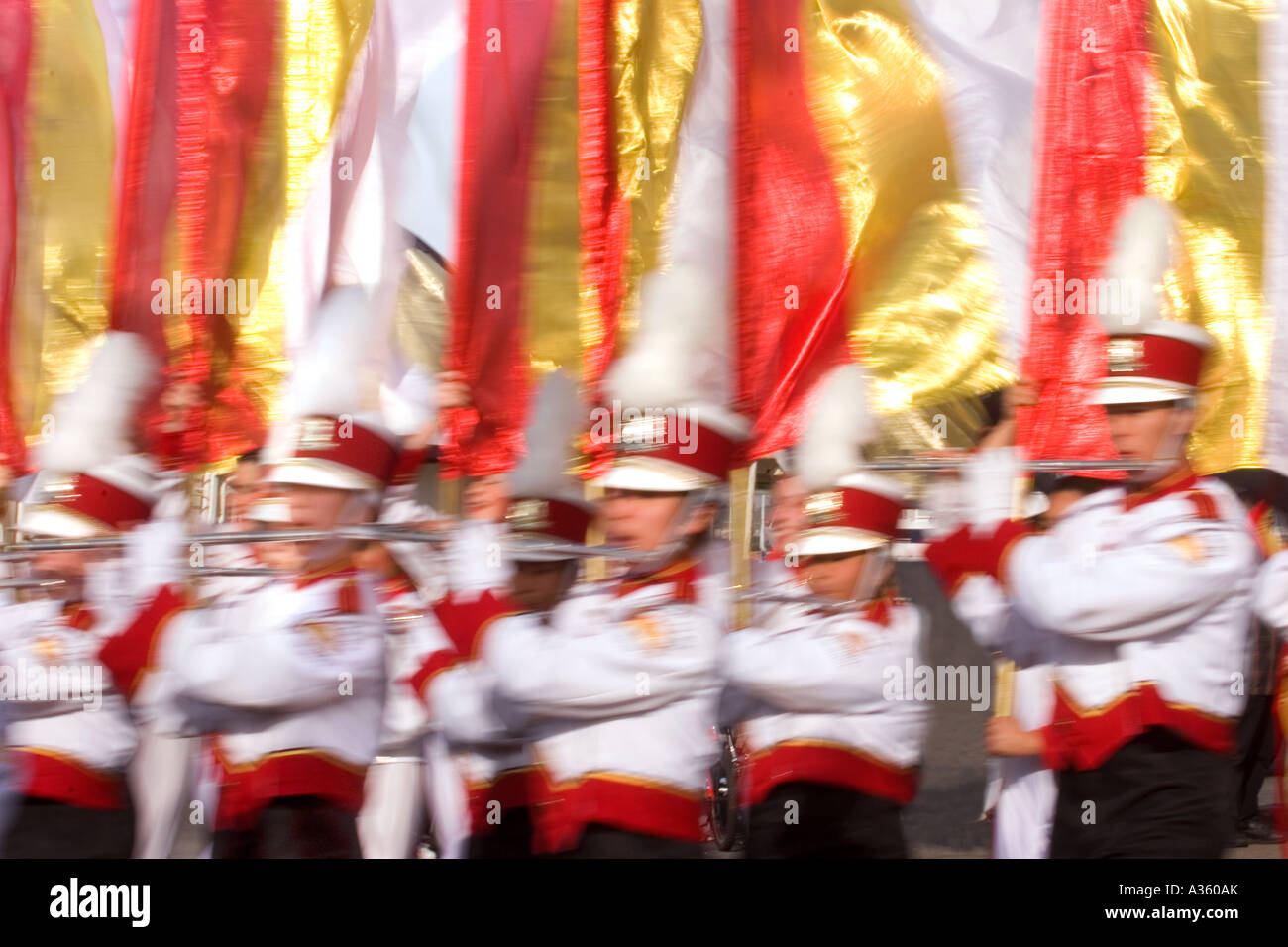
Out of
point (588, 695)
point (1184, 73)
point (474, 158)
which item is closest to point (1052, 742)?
point (588, 695)

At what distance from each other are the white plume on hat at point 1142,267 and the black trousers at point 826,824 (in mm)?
914

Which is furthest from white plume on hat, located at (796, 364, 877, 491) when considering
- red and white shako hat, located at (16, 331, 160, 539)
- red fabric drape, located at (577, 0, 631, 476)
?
red and white shako hat, located at (16, 331, 160, 539)

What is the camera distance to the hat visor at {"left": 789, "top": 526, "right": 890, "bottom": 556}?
2.89 meters

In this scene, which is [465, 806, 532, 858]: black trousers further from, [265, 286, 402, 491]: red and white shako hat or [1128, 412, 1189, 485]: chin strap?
[1128, 412, 1189, 485]: chin strap

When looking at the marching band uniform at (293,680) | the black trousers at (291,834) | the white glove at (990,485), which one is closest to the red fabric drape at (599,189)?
the marching band uniform at (293,680)

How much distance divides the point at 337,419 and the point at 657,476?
A: 0.58 m

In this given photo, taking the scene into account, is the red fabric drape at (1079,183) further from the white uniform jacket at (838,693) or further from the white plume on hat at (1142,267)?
the white uniform jacket at (838,693)

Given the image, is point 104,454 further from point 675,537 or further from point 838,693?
point 838,693

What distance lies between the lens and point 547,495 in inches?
117

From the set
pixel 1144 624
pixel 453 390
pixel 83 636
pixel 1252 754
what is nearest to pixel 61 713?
pixel 83 636

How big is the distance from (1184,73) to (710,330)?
3.06 feet

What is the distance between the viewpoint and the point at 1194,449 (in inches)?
116

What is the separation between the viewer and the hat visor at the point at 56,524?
3.12 meters

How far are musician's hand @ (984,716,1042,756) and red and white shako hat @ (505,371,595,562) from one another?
0.78m
